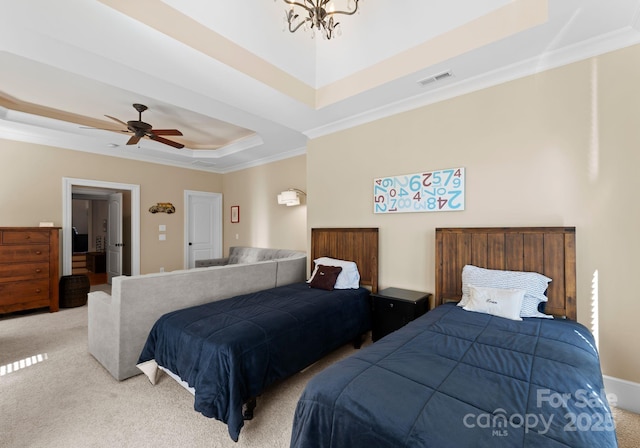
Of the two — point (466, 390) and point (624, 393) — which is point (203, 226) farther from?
point (624, 393)

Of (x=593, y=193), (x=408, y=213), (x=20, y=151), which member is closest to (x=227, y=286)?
(x=408, y=213)

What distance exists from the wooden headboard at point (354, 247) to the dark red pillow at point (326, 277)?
0.33m

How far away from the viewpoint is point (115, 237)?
6.43 metres

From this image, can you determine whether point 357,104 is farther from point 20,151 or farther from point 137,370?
point 20,151

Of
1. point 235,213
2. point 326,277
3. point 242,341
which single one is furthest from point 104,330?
point 235,213

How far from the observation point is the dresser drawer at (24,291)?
398 cm

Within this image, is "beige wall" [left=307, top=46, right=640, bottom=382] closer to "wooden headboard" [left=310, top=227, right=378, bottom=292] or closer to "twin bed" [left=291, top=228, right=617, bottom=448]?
"wooden headboard" [left=310, top=227, right=378, bottom=292]

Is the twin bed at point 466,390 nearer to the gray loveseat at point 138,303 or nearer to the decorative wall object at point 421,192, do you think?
the decorative wall object at point 421,192

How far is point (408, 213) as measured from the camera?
326 cm

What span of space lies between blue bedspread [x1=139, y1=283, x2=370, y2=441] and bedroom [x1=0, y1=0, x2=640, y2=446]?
1173mm

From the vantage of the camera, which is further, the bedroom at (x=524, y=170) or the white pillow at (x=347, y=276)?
the white pillow at (x=347, y=276)

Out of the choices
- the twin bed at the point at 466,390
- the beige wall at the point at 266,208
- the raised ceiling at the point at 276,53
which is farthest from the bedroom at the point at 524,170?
the beige wall at the point at 266,208

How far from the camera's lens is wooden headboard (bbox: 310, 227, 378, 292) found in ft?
11.4

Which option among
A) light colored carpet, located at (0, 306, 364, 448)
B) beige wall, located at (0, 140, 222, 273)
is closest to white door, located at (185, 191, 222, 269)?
beige wall, located at (0, 140, 222, 273)
